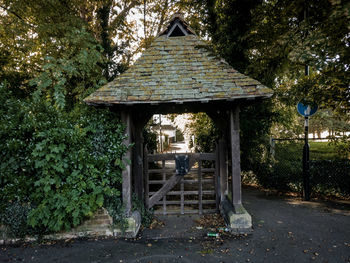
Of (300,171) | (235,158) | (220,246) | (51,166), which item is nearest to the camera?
(220,246)

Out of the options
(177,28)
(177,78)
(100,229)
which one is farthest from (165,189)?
(177,28)

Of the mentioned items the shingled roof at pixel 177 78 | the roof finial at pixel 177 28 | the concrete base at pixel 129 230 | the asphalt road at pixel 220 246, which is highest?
the roof finial at pixel 177 28

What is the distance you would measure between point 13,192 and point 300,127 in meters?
11.8

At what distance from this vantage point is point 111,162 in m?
4.77

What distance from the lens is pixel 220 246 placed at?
4137mm

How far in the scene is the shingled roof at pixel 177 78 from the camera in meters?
4.39

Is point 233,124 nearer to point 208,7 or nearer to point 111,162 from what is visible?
point 111,162

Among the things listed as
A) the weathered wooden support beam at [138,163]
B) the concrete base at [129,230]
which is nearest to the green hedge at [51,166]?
the concrete base at [129,230]

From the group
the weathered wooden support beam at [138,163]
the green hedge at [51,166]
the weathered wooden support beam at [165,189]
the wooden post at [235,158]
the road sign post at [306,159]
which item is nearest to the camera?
the green hedge at [51,166]

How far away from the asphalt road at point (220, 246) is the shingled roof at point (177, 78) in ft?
9.84

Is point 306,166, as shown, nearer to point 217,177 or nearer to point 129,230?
point 217,177

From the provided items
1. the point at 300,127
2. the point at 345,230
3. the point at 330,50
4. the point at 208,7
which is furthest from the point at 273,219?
the point at 208,7

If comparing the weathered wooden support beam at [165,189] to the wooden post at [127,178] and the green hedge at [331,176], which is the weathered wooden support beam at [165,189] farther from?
the green hedge at [331,176]

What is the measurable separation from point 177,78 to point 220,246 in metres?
3.81
